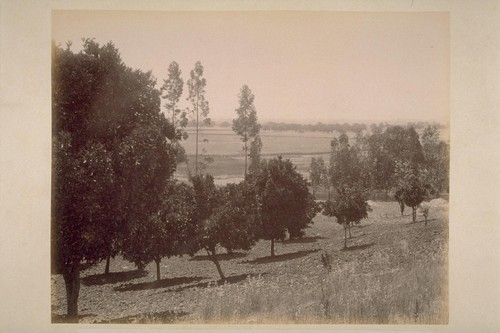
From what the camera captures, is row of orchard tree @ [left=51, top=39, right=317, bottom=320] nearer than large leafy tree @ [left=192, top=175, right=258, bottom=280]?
Yes

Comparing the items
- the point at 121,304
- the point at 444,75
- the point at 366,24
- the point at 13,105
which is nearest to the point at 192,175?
the point at 121,304

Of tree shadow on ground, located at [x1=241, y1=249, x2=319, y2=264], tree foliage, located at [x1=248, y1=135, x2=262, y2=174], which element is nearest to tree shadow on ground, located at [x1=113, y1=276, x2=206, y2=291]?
tree shadow on ground, located at [x1=241, y1=249, x2=319, y2=264]

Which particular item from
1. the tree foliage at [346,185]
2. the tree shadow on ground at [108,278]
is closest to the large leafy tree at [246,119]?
the tree foliage at [346,185]

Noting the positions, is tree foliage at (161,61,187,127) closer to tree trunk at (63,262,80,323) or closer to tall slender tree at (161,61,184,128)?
tall slender tree at (161,61,184,128)

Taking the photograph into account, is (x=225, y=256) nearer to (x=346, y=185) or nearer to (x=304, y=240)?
(x=304, y=240)

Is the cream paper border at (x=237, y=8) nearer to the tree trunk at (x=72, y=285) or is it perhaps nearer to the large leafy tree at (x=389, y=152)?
the tree trunk at (x=72, y=285)

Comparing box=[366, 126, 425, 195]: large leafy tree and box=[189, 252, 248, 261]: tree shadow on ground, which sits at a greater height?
box=[366, 126, 425, 195]: large leafy tree
